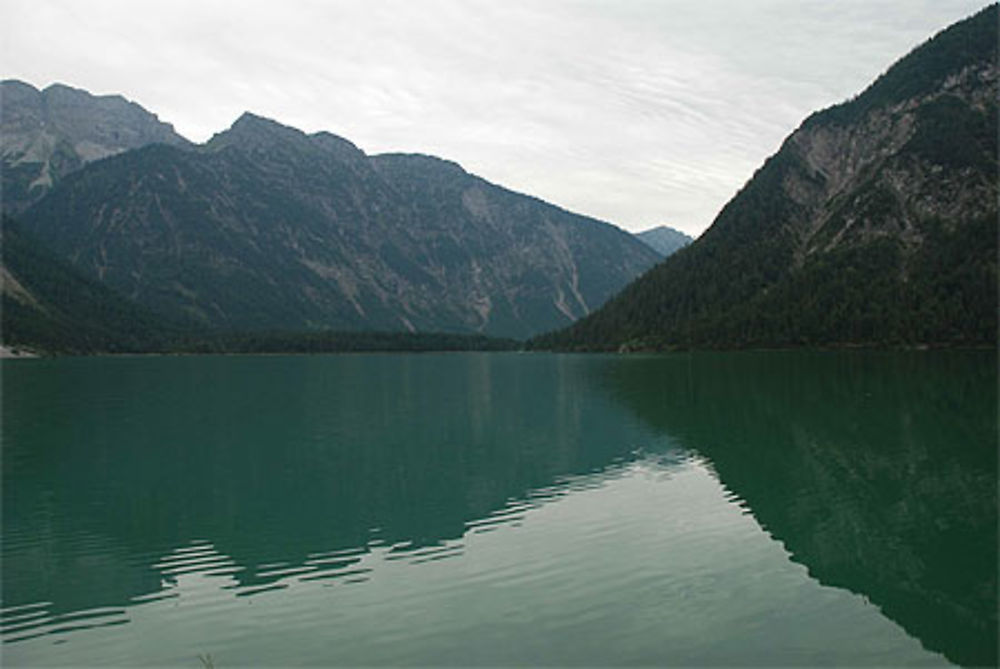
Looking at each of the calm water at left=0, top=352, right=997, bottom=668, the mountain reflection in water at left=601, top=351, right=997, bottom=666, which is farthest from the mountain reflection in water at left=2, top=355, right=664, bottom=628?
the mountain reflection in water at left=601, top=351, right=997, bottom=666

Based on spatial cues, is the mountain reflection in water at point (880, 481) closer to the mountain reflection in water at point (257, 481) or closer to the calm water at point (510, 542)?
the calm water at point (510, 542)

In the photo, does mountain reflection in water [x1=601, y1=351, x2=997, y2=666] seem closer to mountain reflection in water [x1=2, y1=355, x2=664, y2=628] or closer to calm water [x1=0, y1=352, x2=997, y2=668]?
calm water [x1=0, y1=352, x2=997, y2=668]

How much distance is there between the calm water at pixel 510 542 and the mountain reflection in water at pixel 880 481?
8.5 inches

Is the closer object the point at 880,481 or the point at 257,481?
the point at 880,481

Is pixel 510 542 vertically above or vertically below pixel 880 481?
below

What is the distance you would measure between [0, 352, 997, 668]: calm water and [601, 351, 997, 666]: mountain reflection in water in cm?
22

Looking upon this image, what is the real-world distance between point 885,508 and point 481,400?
73525 millimetres

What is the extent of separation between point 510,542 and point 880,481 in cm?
2437

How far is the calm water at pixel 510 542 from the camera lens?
74.8 ft

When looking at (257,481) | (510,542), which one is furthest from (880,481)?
(257,481)

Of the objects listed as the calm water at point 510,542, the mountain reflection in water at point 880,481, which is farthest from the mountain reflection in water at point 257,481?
the mountain reflection in water at point 880,481

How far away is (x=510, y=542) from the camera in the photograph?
111ft

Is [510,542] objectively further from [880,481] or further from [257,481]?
[880,481]

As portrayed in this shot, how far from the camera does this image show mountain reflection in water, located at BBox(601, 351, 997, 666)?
1024 inches
